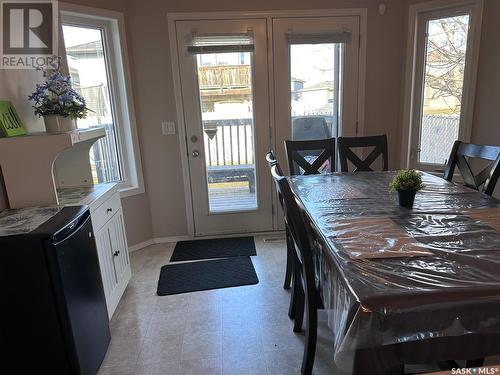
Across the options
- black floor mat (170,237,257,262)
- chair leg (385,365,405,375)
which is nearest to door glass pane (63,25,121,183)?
black floor mat (170,237,257,262)

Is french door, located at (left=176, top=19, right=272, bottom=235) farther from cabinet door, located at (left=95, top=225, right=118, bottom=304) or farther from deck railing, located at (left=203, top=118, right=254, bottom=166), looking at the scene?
cabinet door, located at (left=95, top=225, right=118, bottom=304)

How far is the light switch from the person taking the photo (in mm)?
3412

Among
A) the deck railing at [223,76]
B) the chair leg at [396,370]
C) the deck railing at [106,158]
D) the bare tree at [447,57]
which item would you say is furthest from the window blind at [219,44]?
the chair leg at [396,370]

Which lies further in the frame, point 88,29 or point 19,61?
point 88,29

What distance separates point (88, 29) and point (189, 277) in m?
2.33

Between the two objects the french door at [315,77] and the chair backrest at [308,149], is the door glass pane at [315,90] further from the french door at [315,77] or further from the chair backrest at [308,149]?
the chair backrest at [308,149]

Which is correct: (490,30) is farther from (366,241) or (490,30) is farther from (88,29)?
(88,29)

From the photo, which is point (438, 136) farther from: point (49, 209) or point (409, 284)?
point (49, 209)

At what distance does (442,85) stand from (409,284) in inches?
112

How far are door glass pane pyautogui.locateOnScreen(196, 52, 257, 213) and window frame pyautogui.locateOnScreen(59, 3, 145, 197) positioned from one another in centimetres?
67

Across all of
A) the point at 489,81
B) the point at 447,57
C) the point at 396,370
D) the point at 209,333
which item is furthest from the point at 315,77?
the point at 396,370

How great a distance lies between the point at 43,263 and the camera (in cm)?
155

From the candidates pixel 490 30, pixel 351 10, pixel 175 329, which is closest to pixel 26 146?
pixel 175 329

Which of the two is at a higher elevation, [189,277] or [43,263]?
[43,263]
